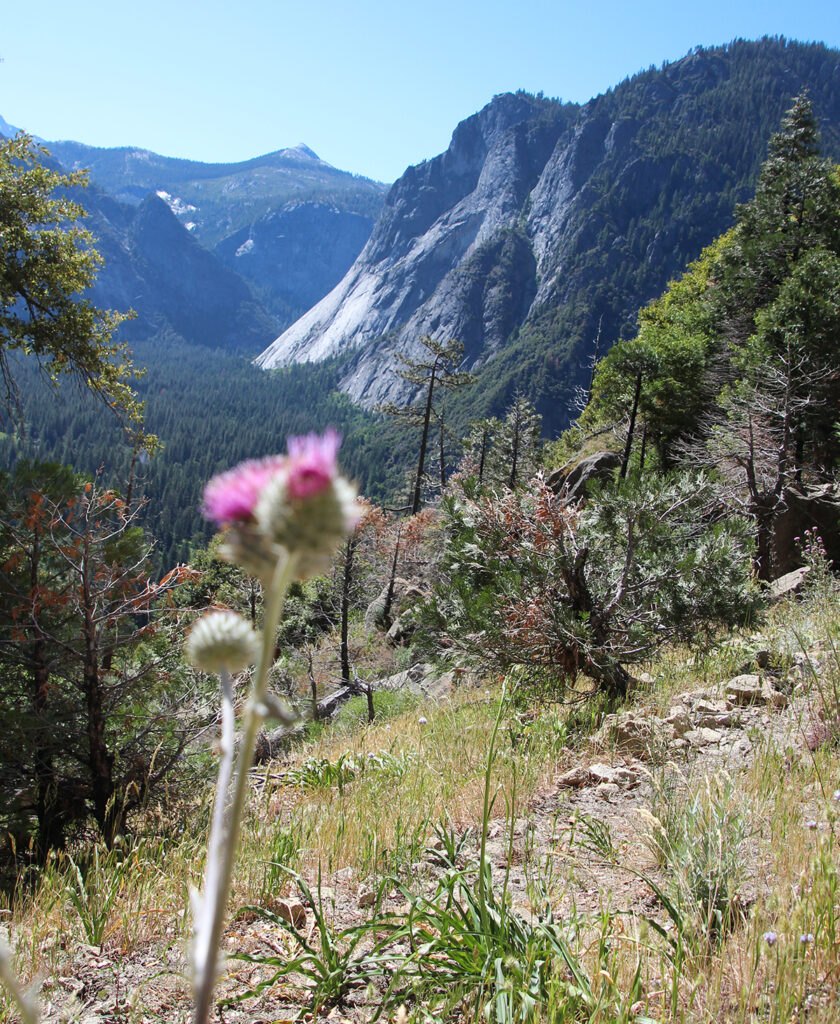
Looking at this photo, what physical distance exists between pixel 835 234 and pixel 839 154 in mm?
137274

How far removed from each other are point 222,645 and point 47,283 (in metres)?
9.00

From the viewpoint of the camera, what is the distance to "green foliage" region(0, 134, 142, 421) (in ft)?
24.8

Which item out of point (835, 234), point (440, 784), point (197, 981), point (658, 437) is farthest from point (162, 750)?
point (835, 234)

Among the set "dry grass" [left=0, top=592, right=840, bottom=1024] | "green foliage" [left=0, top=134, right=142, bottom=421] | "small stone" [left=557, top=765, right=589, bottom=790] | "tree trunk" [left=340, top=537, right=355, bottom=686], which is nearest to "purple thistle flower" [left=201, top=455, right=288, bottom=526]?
"dry grass" [left=0, top=592, right=840, bottom=1024]

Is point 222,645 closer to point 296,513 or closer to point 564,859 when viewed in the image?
point 296,513

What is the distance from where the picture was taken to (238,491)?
0.71 meters

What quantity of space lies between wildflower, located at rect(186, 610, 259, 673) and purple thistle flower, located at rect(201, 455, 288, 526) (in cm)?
20

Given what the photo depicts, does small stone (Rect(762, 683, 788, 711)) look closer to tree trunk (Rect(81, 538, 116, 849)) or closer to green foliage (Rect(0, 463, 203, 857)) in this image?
green foliage (Rect(0, 463, 203, 857))

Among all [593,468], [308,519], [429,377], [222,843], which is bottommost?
[222,843]

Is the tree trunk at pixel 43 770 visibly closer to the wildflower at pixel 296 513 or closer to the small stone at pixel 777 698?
the wildflower at pixel 296 513

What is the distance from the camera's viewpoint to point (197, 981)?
20.3 inches

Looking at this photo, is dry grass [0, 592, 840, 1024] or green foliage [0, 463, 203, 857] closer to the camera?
dry grass [0, 592, 840, 1024]

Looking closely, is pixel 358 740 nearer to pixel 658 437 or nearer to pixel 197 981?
pixel 197 981

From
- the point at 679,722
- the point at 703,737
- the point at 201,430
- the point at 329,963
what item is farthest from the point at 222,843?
the point at 201,430
